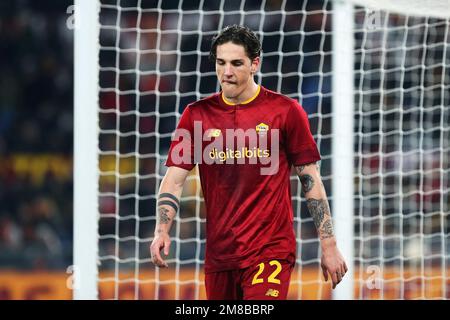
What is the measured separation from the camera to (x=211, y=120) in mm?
4035

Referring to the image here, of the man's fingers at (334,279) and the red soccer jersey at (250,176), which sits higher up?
the red soccer jersey at (250,176)

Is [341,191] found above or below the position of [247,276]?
above

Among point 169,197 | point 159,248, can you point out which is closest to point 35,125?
point 169,197

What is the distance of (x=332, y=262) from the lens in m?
3.87

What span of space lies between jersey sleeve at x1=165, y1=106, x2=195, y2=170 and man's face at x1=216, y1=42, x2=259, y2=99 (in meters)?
0.24

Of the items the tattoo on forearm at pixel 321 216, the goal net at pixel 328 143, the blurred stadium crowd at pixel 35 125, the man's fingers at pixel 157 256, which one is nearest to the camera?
the man's fingers at pixel 157 256

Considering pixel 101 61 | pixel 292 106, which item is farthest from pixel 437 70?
pixel 292 106

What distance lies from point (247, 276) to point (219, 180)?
0.42 meters

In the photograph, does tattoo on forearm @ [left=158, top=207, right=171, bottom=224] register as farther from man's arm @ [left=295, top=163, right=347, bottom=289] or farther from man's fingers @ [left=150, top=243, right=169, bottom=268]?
man's arm @ [left=295, top=163, right=347, bottom=289]

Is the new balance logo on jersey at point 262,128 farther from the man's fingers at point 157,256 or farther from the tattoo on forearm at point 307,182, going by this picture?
the man's fingers at point 157,256

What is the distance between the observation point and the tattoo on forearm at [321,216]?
395 centimetres

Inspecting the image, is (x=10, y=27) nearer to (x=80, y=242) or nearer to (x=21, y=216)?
(x=21, y=216)

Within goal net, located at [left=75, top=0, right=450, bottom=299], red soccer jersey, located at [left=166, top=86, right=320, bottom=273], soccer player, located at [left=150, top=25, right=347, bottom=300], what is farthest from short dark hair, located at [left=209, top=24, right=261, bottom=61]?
goal net, located at [left=75, top=0, right=450, bottom=299]

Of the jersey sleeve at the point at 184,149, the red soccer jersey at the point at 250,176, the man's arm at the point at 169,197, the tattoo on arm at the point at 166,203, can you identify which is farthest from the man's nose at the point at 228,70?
the tattoo on arm at the point at 166,203
